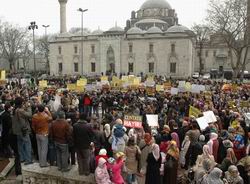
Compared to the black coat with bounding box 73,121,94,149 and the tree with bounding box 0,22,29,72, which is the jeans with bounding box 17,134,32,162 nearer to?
the black coat with bounding box 73,121,94,149

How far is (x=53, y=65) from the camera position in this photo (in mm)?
59375

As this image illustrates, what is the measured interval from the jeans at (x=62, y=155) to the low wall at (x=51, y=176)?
15cm

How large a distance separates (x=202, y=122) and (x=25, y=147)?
4.98 m

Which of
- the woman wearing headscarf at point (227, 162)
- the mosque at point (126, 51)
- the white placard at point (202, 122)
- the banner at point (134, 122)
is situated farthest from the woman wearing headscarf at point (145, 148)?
the mosque at point (126, 51)

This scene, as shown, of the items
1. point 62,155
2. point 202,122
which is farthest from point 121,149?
point 202,122

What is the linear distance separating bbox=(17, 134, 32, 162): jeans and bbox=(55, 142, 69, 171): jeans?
0.87m

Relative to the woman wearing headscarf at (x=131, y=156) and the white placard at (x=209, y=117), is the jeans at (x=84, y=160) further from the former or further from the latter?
the white placard at (x=209, y=117)

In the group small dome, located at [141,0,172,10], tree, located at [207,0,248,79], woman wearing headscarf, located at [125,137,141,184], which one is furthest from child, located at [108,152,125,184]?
small dome, located at [141,0,172,10]

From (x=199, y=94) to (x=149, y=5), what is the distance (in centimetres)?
5294

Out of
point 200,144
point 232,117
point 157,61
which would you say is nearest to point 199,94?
point 232,117

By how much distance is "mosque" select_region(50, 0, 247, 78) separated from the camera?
51.4 meters

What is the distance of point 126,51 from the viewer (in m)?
53.9

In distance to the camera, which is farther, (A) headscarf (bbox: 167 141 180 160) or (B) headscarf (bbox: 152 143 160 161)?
(A) headscarf (bbox: 167 141 180 160)

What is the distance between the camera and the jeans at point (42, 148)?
853 centimetres
